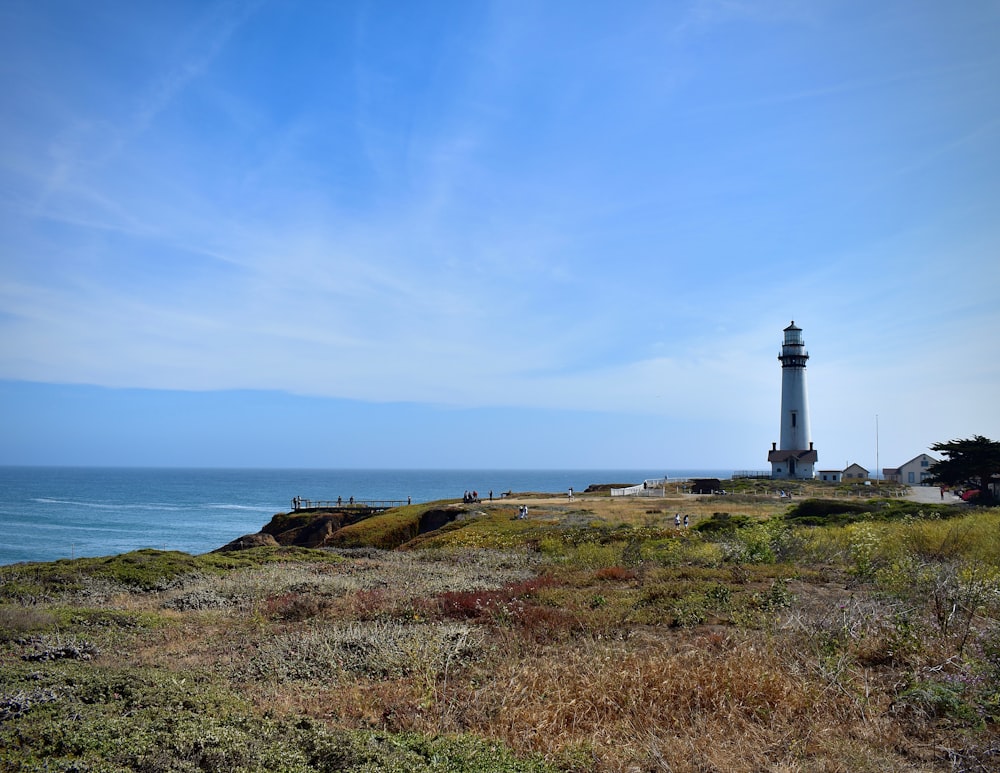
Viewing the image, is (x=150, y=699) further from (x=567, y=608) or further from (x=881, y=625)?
(x=881, y=625)

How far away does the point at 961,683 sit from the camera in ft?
22.7

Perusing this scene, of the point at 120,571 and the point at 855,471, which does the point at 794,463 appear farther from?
the point at 120,571

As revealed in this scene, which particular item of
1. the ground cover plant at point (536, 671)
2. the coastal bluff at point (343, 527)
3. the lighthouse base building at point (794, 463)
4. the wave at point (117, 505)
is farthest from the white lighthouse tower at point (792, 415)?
the wave at point (117, 505)

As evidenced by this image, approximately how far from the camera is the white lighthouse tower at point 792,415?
81.4m

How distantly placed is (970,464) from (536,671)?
5197cm

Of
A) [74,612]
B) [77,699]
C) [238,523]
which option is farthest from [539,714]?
[238,523]

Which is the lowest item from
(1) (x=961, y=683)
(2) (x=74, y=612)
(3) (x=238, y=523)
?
(3) (x=238, y=523)

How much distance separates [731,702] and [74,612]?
11.8 metres

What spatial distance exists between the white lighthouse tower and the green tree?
30154mm

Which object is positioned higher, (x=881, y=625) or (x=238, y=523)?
(x=881, y=625)

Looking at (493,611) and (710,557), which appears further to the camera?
(710,557)

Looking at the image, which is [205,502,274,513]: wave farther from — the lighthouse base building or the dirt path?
the dirt path

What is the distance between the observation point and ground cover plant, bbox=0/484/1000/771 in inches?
236

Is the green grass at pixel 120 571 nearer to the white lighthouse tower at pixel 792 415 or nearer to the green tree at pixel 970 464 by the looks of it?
the green tree at pixel 970 464
